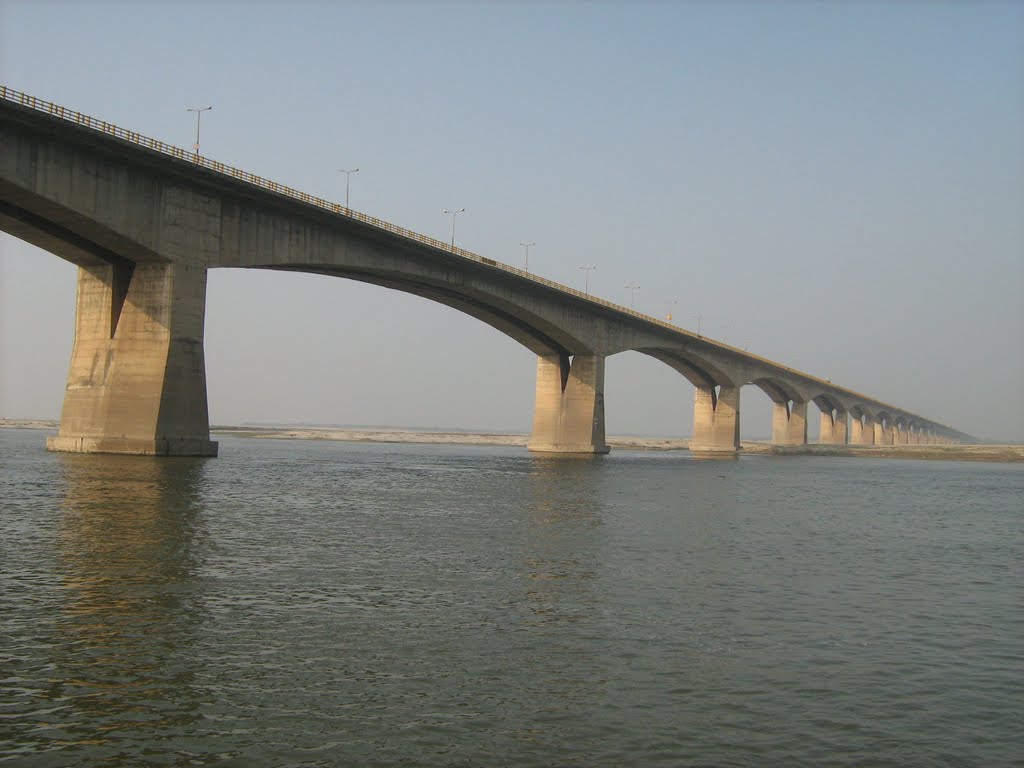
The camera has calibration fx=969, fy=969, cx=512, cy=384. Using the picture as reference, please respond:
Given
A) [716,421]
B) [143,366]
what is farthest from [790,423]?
[143,366]

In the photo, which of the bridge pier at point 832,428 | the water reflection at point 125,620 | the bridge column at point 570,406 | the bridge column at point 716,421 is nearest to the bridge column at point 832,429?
the bridge pier at point 832,428

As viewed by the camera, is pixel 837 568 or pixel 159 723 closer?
pixel 159 723

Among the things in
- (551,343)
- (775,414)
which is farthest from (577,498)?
(775,414)

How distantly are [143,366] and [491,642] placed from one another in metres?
40.1

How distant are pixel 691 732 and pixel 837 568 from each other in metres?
12.4

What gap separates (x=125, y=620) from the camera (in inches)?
518

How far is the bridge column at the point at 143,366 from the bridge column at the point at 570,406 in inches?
1753

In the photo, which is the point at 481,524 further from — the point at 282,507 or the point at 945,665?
the point at 945,665

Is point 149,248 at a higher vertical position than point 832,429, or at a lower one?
higher

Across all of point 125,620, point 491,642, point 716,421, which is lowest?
point 491,642

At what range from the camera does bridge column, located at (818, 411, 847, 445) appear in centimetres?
18350

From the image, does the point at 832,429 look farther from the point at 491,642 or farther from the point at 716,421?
the point at 491,642

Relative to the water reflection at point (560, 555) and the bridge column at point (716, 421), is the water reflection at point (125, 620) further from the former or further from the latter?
the bridge column at point (716, 421)

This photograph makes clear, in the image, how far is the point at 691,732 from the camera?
9344 millimetres
